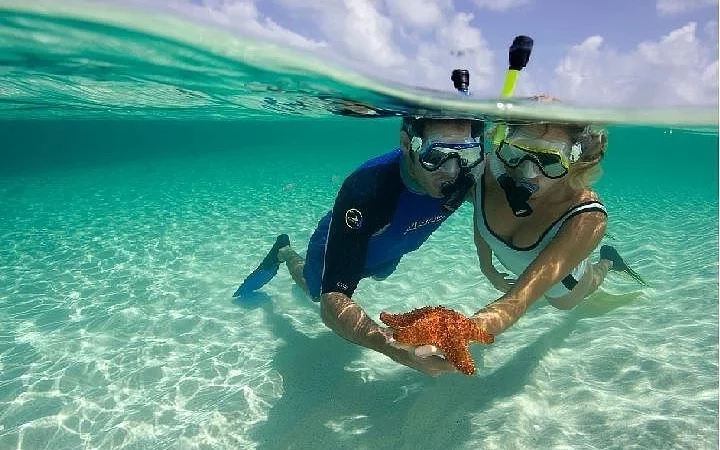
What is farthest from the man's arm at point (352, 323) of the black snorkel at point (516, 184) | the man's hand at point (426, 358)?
the black snorkel at point (516, 184)

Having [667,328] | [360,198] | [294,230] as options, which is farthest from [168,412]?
[294,230]

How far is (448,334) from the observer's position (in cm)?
268

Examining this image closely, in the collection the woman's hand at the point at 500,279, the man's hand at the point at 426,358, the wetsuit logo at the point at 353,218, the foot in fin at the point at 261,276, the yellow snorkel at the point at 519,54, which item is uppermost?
the yellow snorkel at the point at 519,54

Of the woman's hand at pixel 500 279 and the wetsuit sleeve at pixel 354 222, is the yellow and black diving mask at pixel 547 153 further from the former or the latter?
the woman's hand at pixel 500 279

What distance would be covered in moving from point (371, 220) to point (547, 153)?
5.63ft

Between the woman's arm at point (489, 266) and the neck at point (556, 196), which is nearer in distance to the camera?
the neck at point (556, 196)

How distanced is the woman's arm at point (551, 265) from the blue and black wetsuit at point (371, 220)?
1347mm

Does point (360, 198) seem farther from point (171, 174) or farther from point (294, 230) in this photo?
point (171, 174)

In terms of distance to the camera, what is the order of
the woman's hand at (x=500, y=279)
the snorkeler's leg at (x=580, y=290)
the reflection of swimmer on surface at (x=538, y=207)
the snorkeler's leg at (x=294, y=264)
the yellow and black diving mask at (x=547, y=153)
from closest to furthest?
the reflection of swimmer on surface at (x=538, y=207) → the yellow and black diving mask at (x=547, y=153) → the snorkeler's leg at (x=580, y=290) → the woman's hand at (x=500, y=279) → the snorkeler's leg at (x=294, y=264)

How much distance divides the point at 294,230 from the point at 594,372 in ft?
29.8

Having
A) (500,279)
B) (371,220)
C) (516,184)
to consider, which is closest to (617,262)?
(500,279)

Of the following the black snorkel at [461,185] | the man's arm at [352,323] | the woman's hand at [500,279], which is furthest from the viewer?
the woman's hand at [500,279]

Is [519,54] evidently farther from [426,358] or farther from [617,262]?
[617,262]

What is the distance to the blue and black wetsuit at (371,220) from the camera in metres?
4.05
